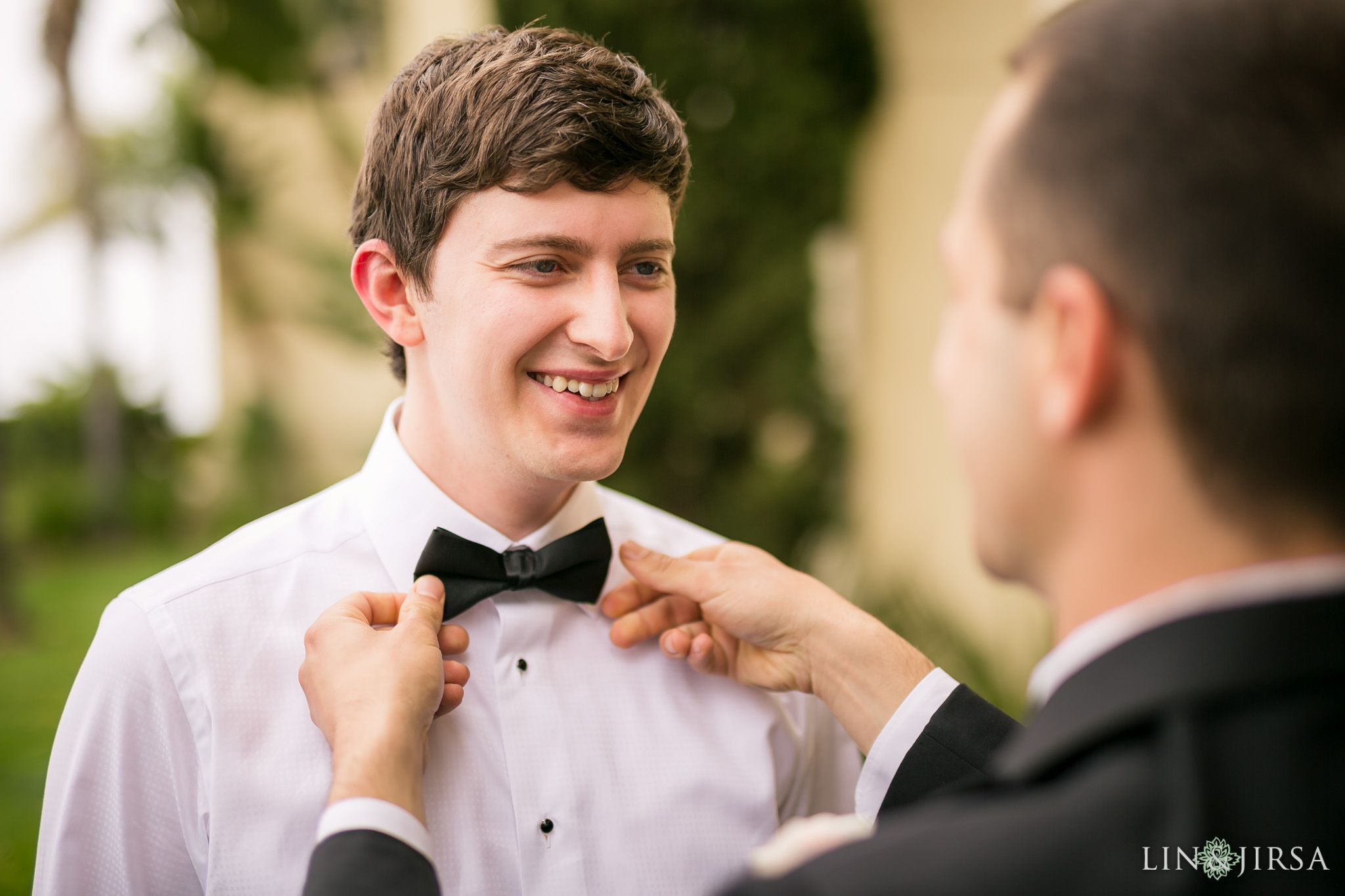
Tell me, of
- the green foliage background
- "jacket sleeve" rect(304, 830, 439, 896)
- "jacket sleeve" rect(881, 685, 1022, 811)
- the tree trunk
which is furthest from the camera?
the tree trunk

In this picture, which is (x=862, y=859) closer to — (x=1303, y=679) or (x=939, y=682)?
(x=1303, y=679)

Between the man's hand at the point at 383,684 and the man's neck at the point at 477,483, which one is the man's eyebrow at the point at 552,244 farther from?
the man's hand at the point at 383,684

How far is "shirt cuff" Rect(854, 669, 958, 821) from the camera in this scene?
1.65 m

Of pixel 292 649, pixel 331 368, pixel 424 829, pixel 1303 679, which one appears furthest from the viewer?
pixel 331 368

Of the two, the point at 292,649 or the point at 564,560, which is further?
the point at 564,560

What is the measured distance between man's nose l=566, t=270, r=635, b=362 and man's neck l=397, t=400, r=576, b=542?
10.8 inches

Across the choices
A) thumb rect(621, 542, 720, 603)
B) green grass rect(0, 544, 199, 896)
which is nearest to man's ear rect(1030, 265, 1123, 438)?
thumb rect(621, 542, 720, 603)

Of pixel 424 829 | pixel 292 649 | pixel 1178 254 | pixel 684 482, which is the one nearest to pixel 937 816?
pixel 1178 254

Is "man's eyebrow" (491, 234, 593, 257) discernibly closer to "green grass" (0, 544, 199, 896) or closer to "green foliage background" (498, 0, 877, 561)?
"green foliage background" (498, 0, 877, 561)

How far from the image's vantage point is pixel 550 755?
164 cm

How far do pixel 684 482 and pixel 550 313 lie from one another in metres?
3.72

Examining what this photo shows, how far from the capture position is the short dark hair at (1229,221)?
30.5 inches

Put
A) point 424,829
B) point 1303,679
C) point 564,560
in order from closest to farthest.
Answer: point 1303,679 < point 424,829 < point 564,560

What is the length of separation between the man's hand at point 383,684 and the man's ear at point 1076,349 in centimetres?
93
